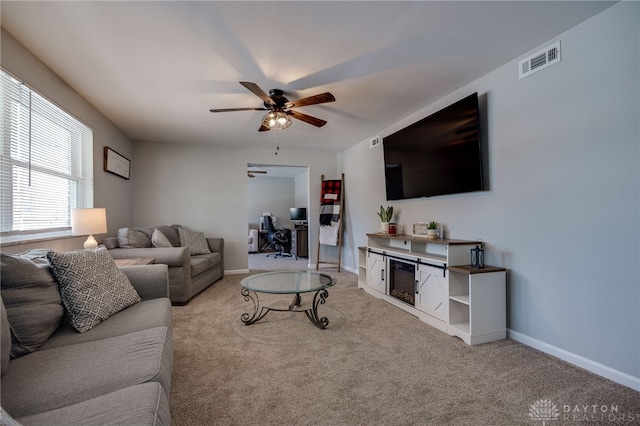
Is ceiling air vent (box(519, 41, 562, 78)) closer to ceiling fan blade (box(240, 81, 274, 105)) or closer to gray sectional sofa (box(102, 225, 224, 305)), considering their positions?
ceiling fan blade (box(240, 81, 274, 105))

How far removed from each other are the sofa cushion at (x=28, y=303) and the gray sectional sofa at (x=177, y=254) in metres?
1.88

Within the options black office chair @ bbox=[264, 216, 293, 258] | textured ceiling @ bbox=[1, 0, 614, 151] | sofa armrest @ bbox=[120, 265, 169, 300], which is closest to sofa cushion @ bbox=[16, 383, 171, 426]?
sofa armrest @ bbox=[120, 265, 169, 300]

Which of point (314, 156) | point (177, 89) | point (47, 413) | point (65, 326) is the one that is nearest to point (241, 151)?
point (314, 156)

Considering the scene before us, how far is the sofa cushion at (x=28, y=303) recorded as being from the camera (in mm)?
1282

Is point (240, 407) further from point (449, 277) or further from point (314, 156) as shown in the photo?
point (314, 156)

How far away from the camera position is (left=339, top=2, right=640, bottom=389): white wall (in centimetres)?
177

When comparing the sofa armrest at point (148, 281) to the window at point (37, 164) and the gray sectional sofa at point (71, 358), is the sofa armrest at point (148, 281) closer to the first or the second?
the gray sectional sofa at point (71, 358)

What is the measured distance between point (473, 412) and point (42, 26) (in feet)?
12.0

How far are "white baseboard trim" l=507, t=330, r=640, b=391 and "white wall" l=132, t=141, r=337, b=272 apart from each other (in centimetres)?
425

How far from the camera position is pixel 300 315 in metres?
2.96

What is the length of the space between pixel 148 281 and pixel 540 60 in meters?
3.45

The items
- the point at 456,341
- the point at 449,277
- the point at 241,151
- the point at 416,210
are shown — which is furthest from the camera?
the point at 241,151

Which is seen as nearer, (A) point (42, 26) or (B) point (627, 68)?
(B) point (627, 68)

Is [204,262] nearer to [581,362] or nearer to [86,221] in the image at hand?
[86,221]
